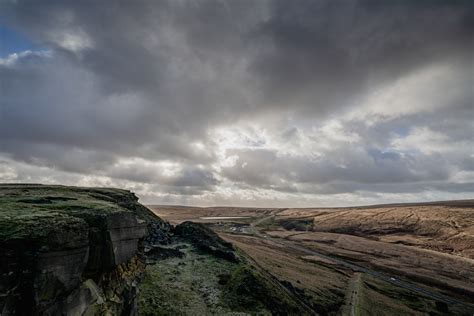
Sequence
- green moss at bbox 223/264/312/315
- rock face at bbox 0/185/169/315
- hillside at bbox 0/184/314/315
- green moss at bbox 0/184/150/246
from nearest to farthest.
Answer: rock face at bbox 0/185/169/315
hillside at bbox 0/184/314/315
green moss at bbox 0/184/150/246
green moss at bbox 223/264/312/315

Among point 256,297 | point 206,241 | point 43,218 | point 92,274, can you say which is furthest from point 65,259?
point 206,241

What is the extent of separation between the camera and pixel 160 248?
50.9 meters

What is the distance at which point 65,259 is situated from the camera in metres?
16.0

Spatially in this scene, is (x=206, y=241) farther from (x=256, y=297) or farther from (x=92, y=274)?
(x=92, y=274)

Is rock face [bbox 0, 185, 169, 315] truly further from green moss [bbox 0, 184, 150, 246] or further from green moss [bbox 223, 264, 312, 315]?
green moss [bbox 223, 264, 312, 315]

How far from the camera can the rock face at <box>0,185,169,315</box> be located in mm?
14133

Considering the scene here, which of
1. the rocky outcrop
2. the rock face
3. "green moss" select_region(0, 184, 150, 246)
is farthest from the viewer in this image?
the rocky outcrop

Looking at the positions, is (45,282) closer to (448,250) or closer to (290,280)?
(290,280)

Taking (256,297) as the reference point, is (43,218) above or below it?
above

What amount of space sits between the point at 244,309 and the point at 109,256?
2148 cm

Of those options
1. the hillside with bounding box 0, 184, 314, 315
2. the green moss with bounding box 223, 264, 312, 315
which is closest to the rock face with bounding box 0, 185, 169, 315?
the hillside with bounding box 0, 184, 314, 315

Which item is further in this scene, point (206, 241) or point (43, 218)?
point (206, 241)

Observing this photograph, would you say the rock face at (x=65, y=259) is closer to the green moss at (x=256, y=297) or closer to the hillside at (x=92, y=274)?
the hillside at (x=92, y=274)

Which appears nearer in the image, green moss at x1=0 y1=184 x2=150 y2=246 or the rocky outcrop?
green moss at x1=0 y1=184 x2=150 y2=246
